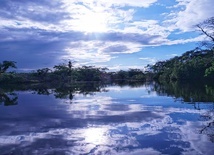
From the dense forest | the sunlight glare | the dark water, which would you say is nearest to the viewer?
the dark water

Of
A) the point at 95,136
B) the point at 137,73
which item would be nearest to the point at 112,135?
the point at 95,136

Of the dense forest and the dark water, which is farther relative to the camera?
the dense forest

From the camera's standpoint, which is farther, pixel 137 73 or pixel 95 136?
pixel 137 73

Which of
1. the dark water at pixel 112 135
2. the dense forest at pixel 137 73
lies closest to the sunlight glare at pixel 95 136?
the dark water at pixel 112 135

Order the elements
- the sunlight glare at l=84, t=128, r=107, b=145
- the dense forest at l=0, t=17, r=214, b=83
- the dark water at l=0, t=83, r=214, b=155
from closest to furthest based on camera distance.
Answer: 1. the dark water at l=0, t=83, r=214, b=155
2. the sunlight glare at l=84, t=128, r=107, b=145
3. the dense forest at l=0, t=17, r=214, b=83

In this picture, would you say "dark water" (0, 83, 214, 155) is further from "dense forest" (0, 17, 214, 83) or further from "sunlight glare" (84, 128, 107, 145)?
"dense forest" (0, 17, 214, 83)

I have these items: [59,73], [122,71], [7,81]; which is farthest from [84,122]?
[122,71]

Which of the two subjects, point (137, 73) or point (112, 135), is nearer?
point (112, 135)

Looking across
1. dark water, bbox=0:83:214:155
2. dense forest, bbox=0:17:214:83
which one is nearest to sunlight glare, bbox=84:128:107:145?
dark water, bbox=0:83:214:155

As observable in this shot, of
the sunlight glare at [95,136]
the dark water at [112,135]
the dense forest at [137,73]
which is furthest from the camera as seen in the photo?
the dense forest at [137,73]

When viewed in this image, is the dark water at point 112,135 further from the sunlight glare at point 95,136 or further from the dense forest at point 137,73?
the dense forest at point 137,73

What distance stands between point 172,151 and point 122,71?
10552 centimetres

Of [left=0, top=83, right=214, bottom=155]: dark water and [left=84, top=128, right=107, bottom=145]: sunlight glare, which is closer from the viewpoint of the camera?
[left=0, top=83, right=214, bottom=155]: dark water

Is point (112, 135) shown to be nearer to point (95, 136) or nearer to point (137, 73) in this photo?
point (95, 136)
